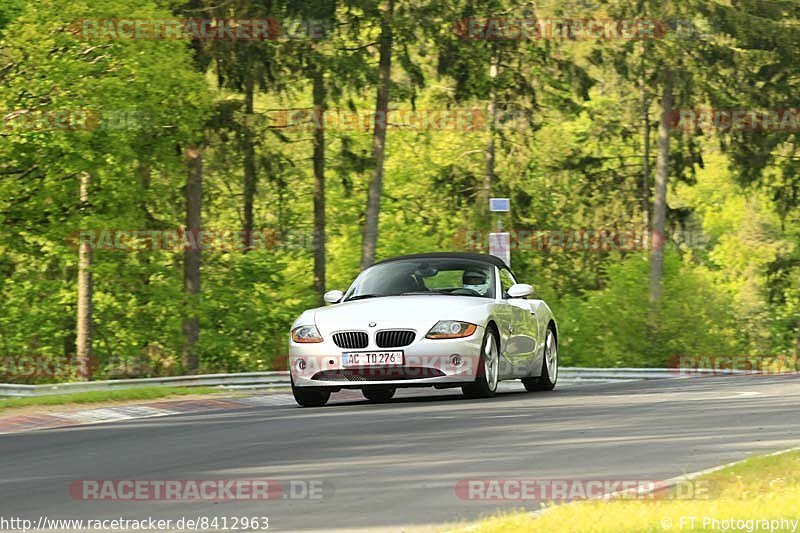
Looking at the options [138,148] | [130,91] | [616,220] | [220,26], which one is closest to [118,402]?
[130,91]

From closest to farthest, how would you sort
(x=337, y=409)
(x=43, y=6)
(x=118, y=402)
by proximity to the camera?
(x=337, y=409) → (x=118, y=402) → (x=43, y=6)

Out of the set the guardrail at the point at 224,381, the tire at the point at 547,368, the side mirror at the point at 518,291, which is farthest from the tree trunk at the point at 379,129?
the side mirror at the point at 518,291

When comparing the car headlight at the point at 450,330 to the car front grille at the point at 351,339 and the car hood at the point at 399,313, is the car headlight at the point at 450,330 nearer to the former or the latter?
the car hood at the point at 399,313

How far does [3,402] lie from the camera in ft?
63.0

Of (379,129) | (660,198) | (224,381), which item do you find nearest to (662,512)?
(224,381)

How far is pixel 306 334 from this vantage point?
16625 mm

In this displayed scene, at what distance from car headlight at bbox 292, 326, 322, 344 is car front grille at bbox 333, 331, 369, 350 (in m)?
0.23

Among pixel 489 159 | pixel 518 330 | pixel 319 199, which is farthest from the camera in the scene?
pixel 489 159

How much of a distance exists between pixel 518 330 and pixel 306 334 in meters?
2.88

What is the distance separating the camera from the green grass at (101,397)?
19.2 meters

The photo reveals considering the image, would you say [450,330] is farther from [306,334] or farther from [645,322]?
[645,322]

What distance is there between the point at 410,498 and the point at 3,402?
11.3m

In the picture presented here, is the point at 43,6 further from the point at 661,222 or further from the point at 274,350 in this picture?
the point at 661,222

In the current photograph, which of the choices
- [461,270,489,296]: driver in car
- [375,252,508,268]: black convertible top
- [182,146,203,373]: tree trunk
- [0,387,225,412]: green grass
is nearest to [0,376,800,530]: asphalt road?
[461,270,489,296]: driver in car
